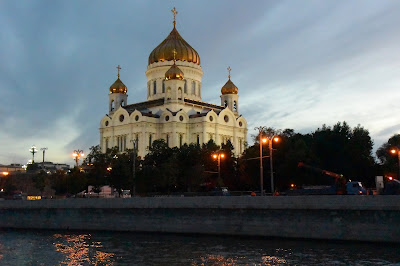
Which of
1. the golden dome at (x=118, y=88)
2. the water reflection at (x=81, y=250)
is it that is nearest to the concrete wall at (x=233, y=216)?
the water reflection at (x=81, y=250)

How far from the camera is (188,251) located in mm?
25859

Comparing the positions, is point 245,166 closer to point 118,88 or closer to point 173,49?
point 173,49

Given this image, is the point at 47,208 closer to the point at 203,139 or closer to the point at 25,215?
the point at 25,215

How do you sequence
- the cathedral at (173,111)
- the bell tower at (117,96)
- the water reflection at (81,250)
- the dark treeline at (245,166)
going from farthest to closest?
the bell tower at (117,96), the cathedral at (173,111), the dark treeline at (245,166), the water reflection at (81,250)

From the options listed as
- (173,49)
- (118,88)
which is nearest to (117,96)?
(118,88)

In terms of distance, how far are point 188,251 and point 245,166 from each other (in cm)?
2448

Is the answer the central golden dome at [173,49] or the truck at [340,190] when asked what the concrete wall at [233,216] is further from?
the central golden dome at [173,49]

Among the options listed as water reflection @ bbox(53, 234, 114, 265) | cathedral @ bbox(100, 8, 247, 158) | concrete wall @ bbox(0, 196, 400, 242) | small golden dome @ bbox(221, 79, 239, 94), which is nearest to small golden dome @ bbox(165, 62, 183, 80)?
cathedral @ bbox(100, 8, 247, 158)

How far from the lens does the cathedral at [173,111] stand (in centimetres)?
7173

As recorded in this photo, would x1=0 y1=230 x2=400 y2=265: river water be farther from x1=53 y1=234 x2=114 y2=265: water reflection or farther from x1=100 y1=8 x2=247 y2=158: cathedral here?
x1=100 y1=8 x2=247 y2=158: cathedral

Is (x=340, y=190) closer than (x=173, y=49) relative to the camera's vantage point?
Yes

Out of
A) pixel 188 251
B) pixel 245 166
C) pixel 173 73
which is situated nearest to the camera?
pixel 188 251

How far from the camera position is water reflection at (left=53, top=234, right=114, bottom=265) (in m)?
23.8

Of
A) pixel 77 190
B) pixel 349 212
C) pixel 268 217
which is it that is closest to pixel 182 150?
pixel 77 190
